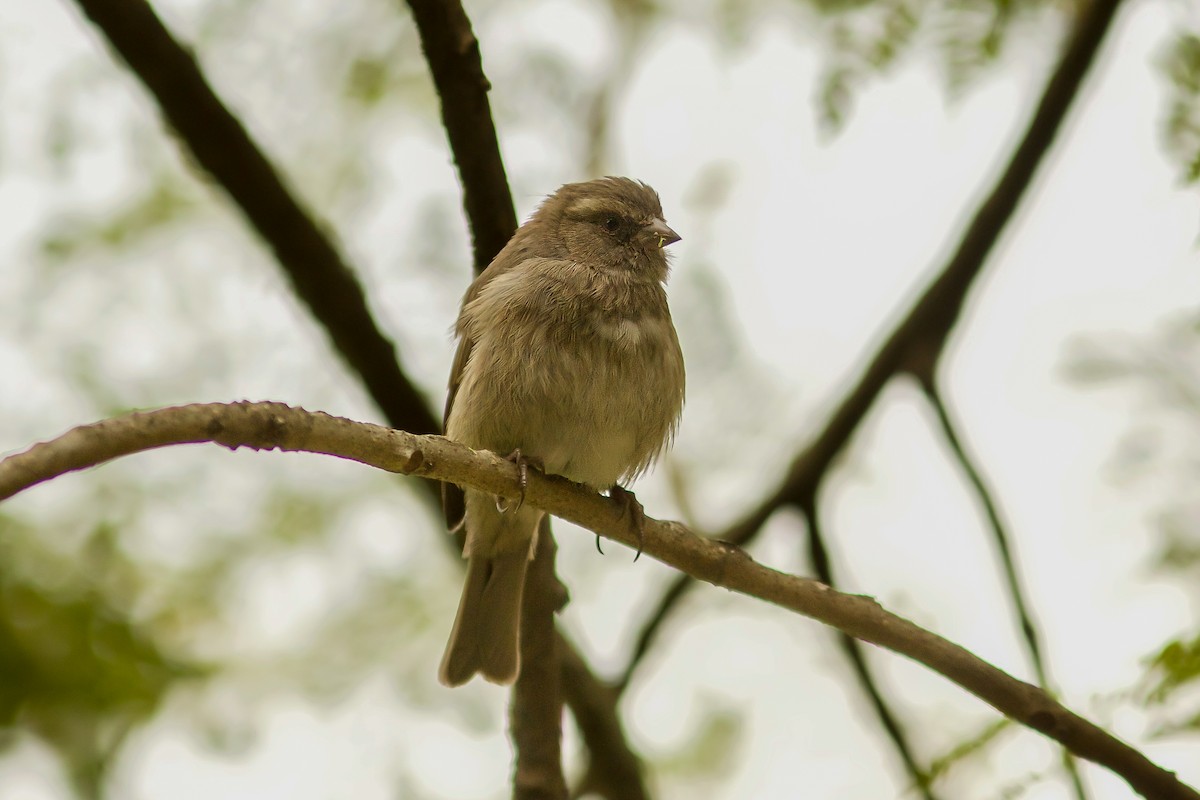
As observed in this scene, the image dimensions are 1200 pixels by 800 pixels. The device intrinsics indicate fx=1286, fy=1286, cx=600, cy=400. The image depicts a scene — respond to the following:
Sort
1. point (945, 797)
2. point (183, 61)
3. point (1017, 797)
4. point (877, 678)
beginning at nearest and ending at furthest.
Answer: point (1017, 797) < point (183, 61) < point (945, 797) < point (877, 678)

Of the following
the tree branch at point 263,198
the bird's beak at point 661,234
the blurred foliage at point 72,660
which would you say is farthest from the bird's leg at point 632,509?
the blurred foliage at point 72,660

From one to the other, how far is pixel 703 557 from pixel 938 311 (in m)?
2.18

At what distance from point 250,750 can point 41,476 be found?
14.6 ft

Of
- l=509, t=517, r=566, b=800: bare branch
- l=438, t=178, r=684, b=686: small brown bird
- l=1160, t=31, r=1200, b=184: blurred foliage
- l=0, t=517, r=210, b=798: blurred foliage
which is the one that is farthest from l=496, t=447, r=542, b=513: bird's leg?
l=1160, t=31, r=1200, b=184: blurred foliage

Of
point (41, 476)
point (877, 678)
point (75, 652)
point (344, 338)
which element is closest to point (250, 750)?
point (75, 652)

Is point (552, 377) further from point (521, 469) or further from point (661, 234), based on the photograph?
point (661, 234)

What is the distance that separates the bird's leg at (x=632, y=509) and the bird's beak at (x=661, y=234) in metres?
1.35

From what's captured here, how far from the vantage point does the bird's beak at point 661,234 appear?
5.38m

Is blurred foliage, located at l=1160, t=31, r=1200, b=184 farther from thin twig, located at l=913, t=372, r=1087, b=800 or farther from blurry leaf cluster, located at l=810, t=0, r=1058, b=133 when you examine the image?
thin twig, located at l=913, t=372, r=1087, b=800

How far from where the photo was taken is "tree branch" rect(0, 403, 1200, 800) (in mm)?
2771

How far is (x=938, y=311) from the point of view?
18.0ft

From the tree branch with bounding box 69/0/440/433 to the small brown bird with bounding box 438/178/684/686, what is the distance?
0.31 m

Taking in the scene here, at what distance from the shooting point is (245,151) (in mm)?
4465

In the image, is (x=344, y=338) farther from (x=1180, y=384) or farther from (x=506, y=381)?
(x=1180, y=384)
